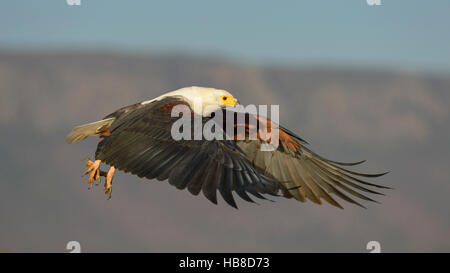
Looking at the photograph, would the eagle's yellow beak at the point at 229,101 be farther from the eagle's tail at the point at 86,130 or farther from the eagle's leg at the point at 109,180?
the eagle's leg at the point at 109,180

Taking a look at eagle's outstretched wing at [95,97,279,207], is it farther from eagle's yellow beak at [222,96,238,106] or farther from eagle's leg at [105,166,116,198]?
eagle's yellow beak at [222,96,238,106]

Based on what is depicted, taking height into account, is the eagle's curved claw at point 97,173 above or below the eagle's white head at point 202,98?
below

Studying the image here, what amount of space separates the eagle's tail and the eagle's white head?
2.58 feet

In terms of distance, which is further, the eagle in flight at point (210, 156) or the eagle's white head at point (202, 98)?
the eagle's white head at point (202, 98)

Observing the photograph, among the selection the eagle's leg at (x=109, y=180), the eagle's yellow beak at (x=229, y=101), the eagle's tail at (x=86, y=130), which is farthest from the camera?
the eagle's yellow beak at (x=229, y=101)

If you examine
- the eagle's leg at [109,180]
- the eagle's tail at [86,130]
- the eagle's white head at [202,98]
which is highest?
the eagle's white head at [202,98]

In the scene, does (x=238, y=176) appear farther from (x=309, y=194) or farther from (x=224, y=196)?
(x=309, y=194)

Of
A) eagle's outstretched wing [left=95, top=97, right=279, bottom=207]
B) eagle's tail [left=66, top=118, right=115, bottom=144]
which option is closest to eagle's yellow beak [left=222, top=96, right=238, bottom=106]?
eagle's outstretched wing [left=95, top=97, right=279, bottom=207]

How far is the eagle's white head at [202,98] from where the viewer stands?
24.6ft

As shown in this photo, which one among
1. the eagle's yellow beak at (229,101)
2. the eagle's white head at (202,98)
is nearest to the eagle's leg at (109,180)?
the eagle's white head at (202,98)

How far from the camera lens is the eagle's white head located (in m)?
7.50

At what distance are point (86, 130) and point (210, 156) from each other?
2529mm

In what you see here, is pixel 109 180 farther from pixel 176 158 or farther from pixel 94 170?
pixel 176 158

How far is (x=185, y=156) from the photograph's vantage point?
5.77 m
